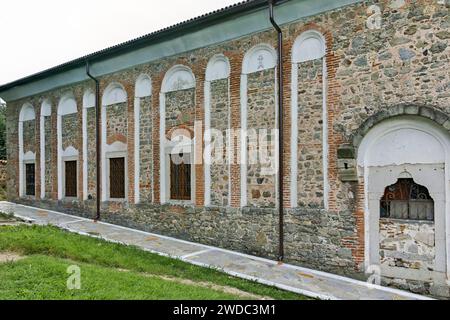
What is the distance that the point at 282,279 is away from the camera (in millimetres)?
7211

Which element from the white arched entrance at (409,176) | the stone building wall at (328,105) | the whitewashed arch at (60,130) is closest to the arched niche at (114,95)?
the whitewashed arch at (60,130)

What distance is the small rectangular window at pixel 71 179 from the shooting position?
43.6ft

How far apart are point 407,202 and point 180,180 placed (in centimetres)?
579

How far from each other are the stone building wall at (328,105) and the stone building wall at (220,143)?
0.06m

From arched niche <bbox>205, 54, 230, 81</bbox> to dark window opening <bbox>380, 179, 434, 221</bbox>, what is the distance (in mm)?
4718

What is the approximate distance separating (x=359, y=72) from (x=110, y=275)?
6.04 m

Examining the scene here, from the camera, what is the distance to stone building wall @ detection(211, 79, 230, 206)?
9.41 m

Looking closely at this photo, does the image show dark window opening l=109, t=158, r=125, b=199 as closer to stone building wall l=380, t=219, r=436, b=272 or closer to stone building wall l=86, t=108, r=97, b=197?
stone building wall l=86, t=108, r=97, b=197

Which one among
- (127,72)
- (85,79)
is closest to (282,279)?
(127,72)

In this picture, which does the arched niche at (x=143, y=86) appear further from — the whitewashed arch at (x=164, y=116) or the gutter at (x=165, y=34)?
the gutter at (x=165, y=34)

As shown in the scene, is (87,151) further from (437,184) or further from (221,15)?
(437,184)

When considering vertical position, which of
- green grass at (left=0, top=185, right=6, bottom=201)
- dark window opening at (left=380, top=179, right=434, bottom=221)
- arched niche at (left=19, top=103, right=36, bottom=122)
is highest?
arched niche at (left=19, top=103, right=36, bottom=122)

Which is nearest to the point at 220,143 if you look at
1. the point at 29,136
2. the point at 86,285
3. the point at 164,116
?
the point at 164,116

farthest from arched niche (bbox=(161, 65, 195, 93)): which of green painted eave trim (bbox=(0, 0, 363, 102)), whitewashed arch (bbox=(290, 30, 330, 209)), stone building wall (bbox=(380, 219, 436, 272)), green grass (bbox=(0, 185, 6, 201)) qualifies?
green grass (bbox=(0, 185, 6, 201))
